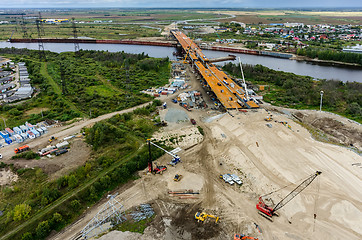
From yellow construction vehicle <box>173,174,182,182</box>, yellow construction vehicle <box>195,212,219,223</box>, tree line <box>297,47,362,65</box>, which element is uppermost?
tree line <box>297,47,362,65</box>

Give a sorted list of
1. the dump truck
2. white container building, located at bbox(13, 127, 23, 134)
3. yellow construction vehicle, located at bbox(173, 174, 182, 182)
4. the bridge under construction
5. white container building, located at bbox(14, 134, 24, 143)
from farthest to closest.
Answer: the bridge under construction
white container building, located at bbox(13, 127, 23, 134)
white container building, located at bbox(14, 134, 24, 143)
the dump truck
yellow construction vehicle, located at bbox(173, 174, 182, 182)

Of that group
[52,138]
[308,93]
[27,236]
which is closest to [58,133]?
[52,138]

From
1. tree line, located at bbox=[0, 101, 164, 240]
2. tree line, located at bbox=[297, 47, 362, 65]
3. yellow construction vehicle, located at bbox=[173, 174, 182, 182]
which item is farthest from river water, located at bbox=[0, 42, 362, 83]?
yellow construction vehicle, located at bbox=[173, 174, 182, 182]

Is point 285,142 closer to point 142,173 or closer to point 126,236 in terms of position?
point 142,173

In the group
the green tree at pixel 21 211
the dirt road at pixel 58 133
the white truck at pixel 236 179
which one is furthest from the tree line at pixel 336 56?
the green tree at pixel 21 211

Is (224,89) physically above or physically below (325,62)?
below

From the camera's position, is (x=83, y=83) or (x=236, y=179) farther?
(x=83, y=83)

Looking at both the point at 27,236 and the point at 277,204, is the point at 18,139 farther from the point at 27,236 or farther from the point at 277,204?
the point at 277,204

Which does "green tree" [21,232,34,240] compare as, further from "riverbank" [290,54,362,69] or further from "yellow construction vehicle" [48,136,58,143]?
"riverbank" [290,54,362,69]
